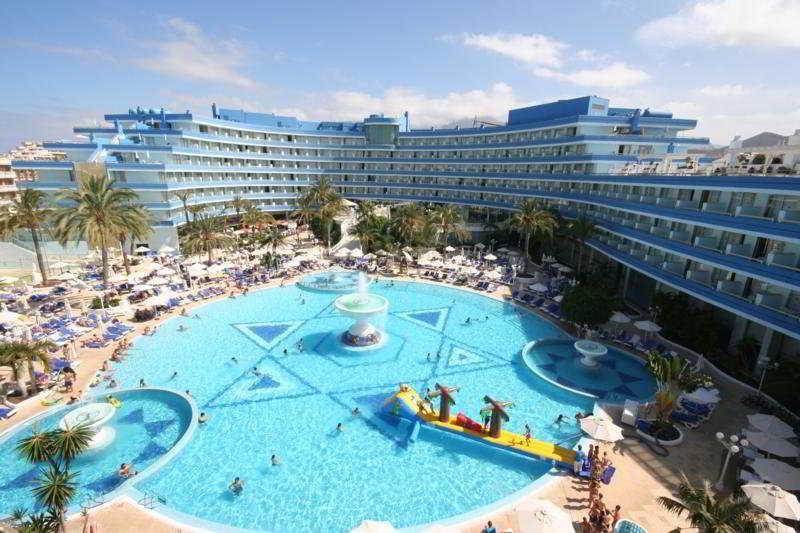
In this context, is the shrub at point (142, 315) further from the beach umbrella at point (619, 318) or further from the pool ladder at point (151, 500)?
the beach umbrella at point (619, 318)

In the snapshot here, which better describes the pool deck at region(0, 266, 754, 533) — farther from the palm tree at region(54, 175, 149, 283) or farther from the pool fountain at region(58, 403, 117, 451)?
the palm tree at region(54, 175, 149, 283)

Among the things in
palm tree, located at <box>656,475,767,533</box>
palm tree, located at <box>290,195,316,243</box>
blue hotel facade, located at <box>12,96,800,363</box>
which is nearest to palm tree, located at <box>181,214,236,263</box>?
blue hotel facade, located at <box>12,96,800,363</box>

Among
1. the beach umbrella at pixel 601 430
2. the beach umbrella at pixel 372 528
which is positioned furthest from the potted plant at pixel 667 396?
the beach umbrella at pixel 372 528

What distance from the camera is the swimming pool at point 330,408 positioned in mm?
17547

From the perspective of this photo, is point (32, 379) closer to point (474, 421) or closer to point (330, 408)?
point (330, 408)

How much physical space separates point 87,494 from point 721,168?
43016mm

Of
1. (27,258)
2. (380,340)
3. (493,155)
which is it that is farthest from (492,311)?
(27,258)

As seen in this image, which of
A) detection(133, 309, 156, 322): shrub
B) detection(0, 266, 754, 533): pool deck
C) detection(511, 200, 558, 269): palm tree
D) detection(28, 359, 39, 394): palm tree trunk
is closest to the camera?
detection(0, 266, 754, 533): pool deck

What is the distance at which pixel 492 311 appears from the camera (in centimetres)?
3934

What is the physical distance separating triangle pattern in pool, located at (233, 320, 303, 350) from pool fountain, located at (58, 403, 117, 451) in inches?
445

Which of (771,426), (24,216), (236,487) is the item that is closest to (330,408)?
(236,487)

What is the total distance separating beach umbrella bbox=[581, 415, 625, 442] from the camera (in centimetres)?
1873

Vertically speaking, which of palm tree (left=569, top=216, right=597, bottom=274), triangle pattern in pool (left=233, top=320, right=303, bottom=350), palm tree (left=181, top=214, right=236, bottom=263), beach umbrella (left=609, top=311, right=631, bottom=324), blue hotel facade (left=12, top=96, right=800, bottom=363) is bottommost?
triangle pattern in pool (left=233, top=320, right=303, bottom=350)

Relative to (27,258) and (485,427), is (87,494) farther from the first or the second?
(27,258)
